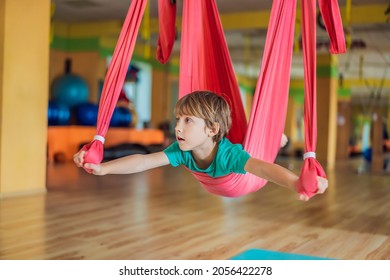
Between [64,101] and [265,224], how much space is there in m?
5.65

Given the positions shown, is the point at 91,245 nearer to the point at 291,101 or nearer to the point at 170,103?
the point at 170,103

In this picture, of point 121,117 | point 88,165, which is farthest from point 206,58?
point 121,117

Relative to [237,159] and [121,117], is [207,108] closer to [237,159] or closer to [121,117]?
[237,159]

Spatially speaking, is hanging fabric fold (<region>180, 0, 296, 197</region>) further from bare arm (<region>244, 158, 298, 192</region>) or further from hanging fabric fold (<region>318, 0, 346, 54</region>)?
bare arm (<region>244, 158, 298, 192</region>)

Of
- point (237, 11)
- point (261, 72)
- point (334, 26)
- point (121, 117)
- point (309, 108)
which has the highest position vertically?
point (237, 11)

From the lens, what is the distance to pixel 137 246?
314 cm

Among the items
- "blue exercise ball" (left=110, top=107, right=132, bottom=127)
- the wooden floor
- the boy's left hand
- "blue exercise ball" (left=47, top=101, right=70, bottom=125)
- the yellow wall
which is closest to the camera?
the boy's left hand

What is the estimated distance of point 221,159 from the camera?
2045 mm

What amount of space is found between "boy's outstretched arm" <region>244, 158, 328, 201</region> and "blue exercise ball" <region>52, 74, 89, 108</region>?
7216 mm

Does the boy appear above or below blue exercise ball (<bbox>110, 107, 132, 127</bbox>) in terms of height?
above

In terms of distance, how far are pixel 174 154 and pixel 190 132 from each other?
20 cm

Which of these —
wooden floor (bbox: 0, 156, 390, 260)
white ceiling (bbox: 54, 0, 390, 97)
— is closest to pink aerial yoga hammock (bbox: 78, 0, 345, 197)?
wooden floor (bbox: 0, 156, 390, 260)

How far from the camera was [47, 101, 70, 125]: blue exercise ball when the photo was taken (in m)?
8.23
